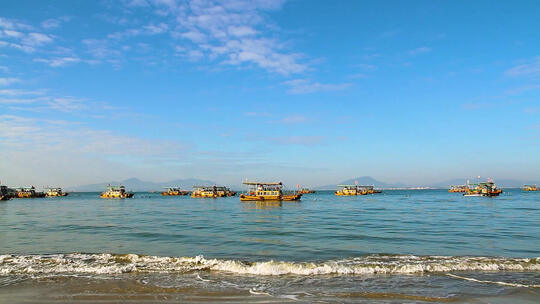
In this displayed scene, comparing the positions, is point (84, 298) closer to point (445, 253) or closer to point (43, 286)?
point (43, 286)

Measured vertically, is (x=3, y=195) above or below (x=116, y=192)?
below

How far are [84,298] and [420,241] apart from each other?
50.5 feet

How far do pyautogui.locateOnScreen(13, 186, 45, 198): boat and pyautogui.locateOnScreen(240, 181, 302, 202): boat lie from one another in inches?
3065

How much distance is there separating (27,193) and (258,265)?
11769 centimetres

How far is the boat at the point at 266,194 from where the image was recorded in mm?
63938

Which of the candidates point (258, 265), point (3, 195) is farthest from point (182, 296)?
point (3, 195)

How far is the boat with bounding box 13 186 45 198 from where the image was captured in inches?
4057

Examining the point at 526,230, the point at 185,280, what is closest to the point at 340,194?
the point at 526,230

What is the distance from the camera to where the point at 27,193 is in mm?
103938

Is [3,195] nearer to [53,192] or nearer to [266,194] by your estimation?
[53,192]

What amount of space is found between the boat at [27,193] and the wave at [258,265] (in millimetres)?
109897

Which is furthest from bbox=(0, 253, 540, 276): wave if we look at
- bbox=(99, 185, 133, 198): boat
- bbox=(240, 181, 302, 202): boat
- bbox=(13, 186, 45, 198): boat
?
bbox=(13, 186, 45, 198): boat

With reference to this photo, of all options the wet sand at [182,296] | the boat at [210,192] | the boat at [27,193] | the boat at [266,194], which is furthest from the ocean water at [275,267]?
the boat at [27,193]

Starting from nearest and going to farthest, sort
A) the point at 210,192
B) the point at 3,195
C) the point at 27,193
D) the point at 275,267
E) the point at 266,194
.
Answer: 1. the point at 275,267
2. the point at 266,194
3. the point at 3,195
4. the point at 210,192
5. the point at 27,193
